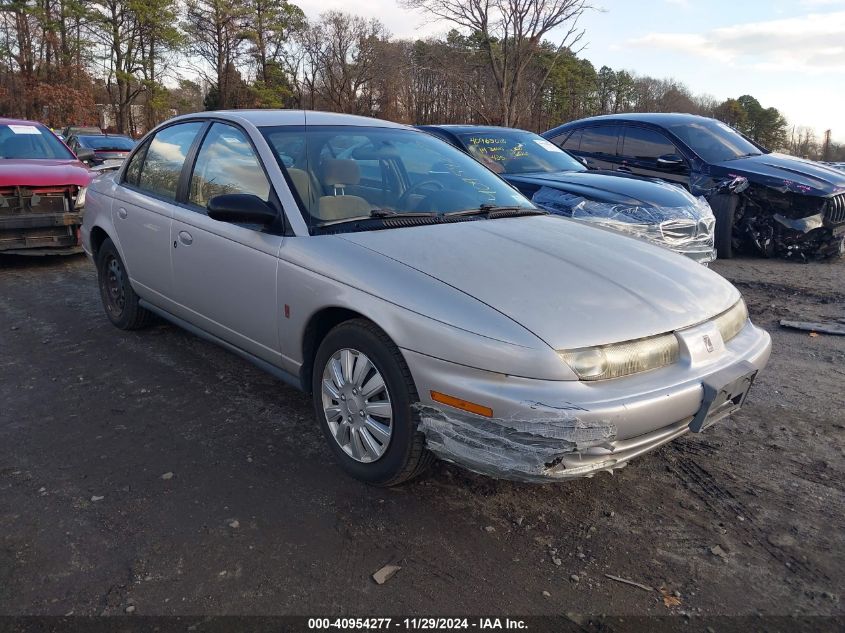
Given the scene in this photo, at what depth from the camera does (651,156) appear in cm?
840

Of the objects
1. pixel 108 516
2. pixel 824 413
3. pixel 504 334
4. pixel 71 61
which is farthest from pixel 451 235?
pixel 71 61

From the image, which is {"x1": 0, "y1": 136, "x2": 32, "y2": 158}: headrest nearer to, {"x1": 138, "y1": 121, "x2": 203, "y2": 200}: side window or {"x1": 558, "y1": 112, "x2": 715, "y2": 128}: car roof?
{"x1": 138, "y1": 121, "x2": 203, "y2": 200}: side window

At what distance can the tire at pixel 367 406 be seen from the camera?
256 centimetres

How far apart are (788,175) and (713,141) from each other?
1.08m

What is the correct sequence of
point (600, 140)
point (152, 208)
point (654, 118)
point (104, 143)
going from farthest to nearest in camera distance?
point (104, 143) → point (600, 140) → point (654, 118) → point (152, 208)

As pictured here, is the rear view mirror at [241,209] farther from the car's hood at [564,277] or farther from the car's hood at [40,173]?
the car's hood at [40,173]

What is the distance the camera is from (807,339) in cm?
507

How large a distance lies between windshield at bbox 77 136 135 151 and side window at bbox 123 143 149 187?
15.3m

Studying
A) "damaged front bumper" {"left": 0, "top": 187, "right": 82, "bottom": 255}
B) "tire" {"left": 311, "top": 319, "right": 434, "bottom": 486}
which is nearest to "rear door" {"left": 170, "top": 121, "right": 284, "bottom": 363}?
"tire" {"left": 311, "top": 319, "right": 434, "bottom": 486}

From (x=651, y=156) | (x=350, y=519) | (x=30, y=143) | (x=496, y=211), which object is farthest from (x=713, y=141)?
(x=30, y=143)

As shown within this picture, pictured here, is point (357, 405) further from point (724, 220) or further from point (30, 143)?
point (30, 143)

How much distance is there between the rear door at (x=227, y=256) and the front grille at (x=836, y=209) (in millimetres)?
7083

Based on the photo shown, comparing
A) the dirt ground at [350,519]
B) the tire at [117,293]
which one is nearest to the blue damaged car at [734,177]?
the dirt ground at [350,519]

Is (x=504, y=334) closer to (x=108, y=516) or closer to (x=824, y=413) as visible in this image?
(x=108, y=516)
